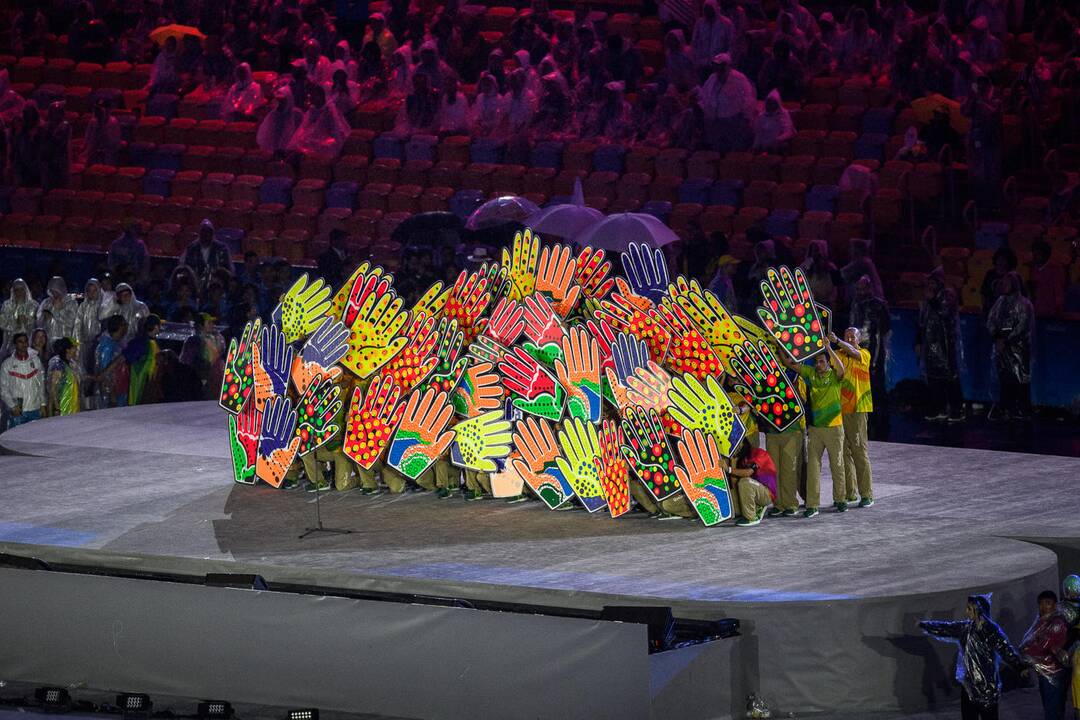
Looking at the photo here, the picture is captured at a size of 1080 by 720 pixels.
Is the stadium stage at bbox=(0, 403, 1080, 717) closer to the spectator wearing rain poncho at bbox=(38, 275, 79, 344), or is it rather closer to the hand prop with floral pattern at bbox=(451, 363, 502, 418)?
the hand prop with floral pattern at bbox=(451, 363, 502, 418)

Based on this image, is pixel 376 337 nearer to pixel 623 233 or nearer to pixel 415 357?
pixel 415 357

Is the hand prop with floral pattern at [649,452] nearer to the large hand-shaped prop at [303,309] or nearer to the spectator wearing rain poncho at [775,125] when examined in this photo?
the large hand-shaped prop at [303,309]

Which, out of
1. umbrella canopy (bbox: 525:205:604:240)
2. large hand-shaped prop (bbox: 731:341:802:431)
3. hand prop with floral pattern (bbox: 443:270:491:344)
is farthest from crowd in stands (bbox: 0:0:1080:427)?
large hand-shaped prop (bbox: 731:341:802:431)

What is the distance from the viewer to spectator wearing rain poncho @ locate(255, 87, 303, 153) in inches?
891

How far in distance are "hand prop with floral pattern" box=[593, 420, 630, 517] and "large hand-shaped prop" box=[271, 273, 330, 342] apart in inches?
96.7

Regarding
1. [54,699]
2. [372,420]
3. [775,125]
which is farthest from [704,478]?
[775,125]

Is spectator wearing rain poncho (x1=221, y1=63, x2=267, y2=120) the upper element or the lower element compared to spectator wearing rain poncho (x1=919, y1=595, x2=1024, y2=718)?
upper

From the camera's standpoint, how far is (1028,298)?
1625 centimetres

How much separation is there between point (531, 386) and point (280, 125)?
427 inches

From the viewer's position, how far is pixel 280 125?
894 inches

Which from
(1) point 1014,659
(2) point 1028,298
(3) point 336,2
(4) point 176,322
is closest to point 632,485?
(1) point 1014,659

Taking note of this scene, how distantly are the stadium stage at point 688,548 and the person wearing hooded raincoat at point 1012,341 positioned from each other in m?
1.58

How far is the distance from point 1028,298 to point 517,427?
19.2 ft

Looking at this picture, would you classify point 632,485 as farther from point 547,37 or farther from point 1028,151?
point 547,37
